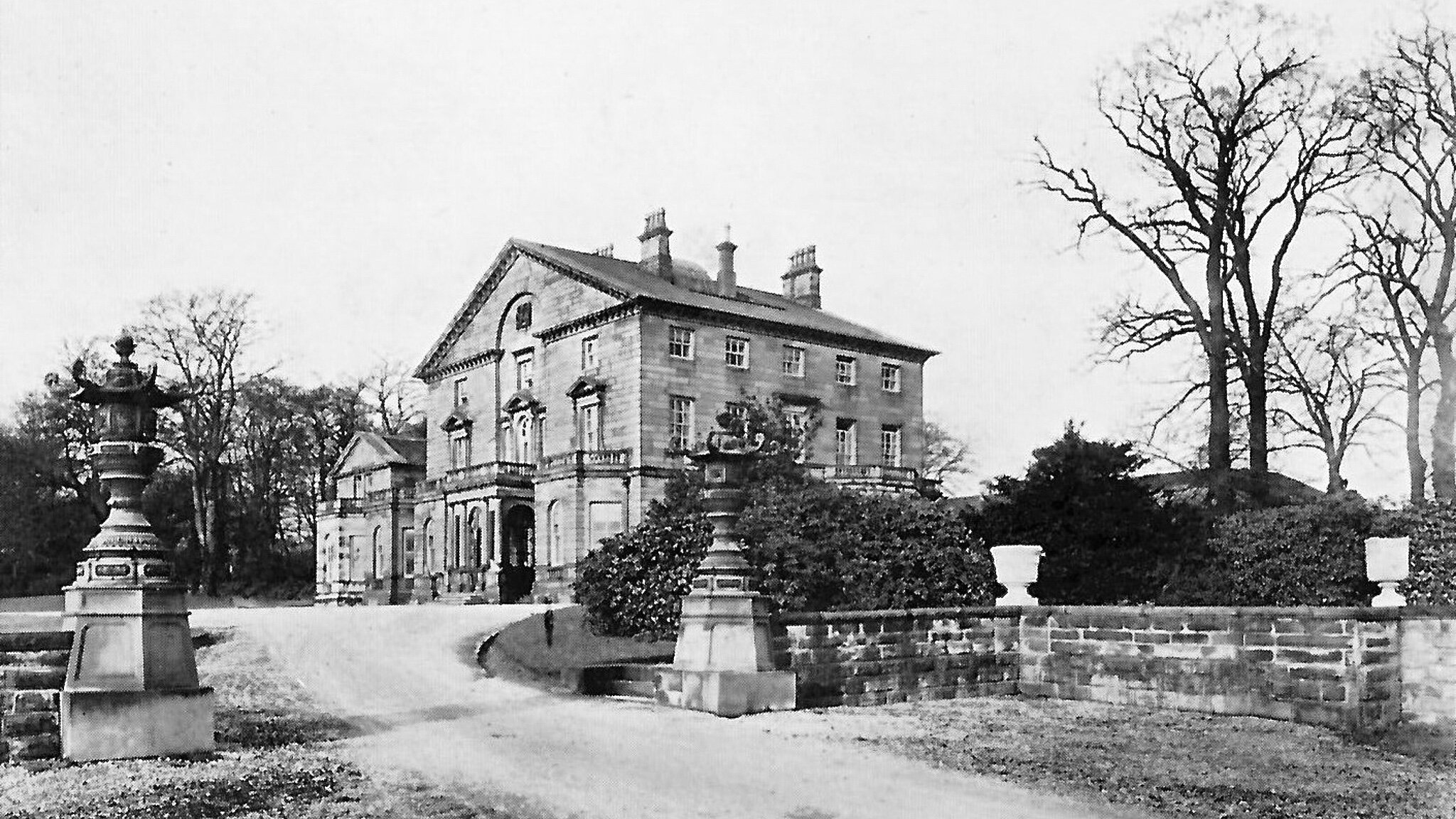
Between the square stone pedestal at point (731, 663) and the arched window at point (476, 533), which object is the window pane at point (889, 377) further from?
the square stone pedestal at point (731, 663)

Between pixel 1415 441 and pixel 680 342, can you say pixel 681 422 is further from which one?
pixel 1415 441

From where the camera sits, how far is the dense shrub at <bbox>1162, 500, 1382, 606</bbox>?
21203 mm

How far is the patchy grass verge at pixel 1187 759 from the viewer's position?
909 centimetres

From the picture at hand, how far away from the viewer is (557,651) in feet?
64.2

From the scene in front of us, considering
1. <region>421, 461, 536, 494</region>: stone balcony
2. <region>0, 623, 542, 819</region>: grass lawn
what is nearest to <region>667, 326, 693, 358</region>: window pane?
<region>421, 461, 536, 494</region>: stone balcony

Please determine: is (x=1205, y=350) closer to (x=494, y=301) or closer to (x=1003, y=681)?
(x=1003, y=681)

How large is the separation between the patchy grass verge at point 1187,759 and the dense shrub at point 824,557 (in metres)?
3.52

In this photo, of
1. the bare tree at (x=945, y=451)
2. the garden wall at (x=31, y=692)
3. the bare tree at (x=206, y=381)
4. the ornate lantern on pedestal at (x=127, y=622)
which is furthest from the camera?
the bare tree at (x=945, y=451)

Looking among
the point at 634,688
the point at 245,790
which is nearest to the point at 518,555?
the point at 634,688

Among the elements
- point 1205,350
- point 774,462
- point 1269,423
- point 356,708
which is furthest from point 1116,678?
point 1269,423

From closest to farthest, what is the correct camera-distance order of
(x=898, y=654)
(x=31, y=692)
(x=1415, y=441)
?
(x=31, y=692)
(x=898, y=654)
(x=1415, y=441)

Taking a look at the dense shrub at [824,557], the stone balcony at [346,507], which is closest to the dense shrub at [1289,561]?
the dense shrub at [824,557]

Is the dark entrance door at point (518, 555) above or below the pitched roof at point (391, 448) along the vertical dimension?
below

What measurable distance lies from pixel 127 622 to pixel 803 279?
151 feet
